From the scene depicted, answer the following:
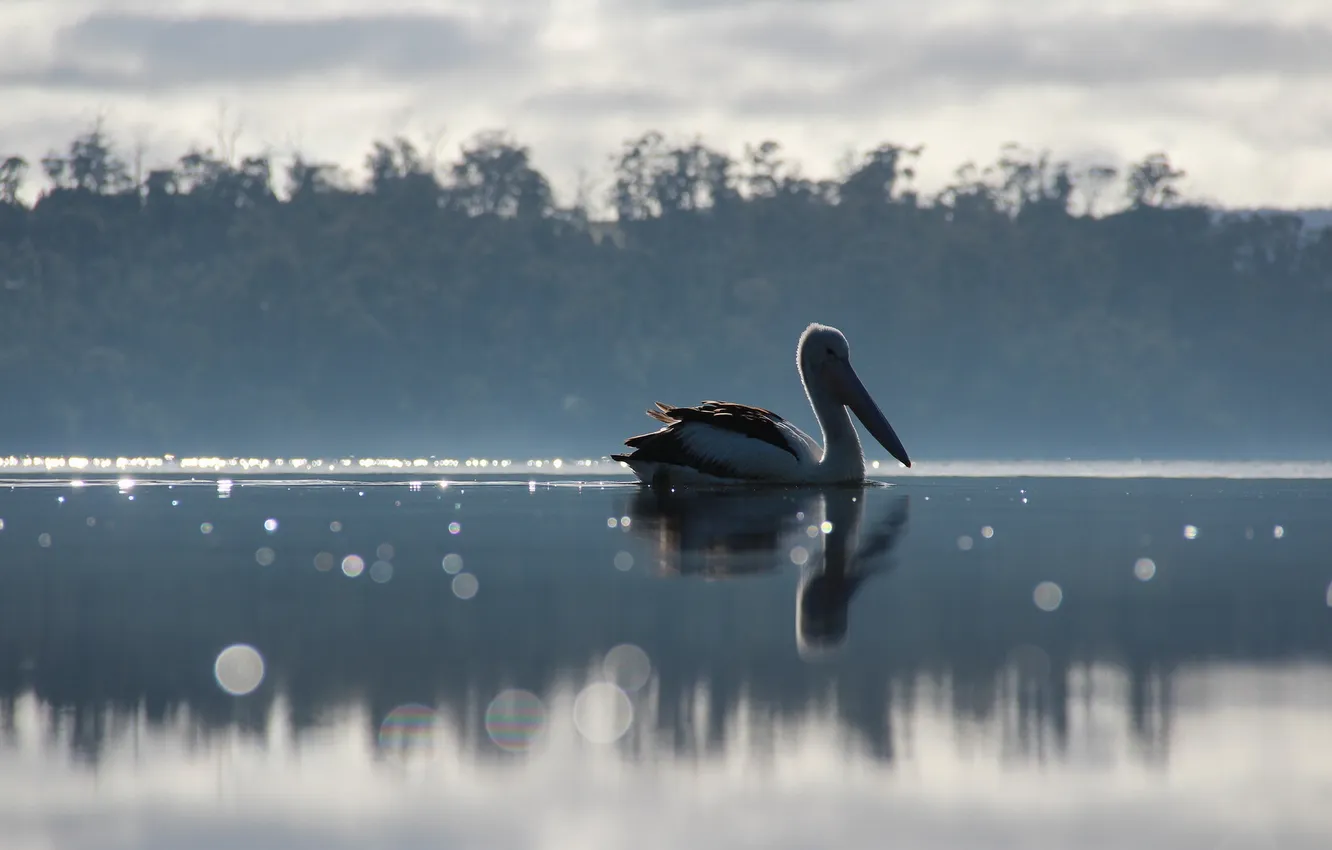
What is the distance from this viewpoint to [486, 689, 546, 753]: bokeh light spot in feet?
12.9

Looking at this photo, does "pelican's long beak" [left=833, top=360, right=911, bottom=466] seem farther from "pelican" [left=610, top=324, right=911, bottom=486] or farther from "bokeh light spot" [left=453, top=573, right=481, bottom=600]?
"bokeh light spot" [left=453, top=573, right=481, bottom=600]

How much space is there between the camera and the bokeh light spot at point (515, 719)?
3.94 meters

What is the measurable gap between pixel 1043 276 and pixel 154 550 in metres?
69.2

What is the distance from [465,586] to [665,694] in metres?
2.49

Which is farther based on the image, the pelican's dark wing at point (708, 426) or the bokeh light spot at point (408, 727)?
the pelican's dark wing at point (708, 426)

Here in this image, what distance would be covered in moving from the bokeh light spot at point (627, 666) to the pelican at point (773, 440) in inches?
335

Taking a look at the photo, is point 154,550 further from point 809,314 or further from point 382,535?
point 809,314

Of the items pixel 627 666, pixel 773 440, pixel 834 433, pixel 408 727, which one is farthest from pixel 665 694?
pixel 834 433

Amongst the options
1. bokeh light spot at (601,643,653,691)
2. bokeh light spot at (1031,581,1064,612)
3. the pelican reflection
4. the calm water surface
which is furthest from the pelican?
bokeh light spot at (601,643,653,691)

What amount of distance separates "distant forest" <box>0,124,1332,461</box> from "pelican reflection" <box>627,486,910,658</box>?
1949 inches

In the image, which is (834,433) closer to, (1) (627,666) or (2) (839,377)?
(2) (839,377)

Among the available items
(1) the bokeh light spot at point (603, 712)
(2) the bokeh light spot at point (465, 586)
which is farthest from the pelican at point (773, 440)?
(1) the bokeh light spot at point (603, 712)

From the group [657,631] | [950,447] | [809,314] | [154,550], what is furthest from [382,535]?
[809,314]

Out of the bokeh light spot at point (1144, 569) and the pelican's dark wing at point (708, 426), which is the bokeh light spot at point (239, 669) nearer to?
the bokeh light spot at point (1144, 569)
